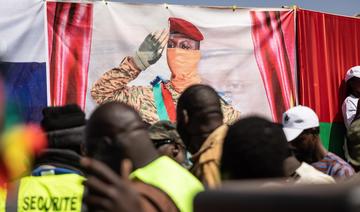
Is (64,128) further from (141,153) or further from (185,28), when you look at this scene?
(185,28)

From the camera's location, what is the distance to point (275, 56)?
7.04 m

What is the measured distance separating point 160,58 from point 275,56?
1275 mm

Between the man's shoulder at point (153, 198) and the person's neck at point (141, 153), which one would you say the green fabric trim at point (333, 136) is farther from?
the man's shoulder at point (153, 198)

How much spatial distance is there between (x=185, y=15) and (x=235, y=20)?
566 millimetres

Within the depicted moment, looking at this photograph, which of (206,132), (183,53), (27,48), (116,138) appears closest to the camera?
(116,138)

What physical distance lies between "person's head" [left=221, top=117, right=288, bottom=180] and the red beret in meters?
4.44

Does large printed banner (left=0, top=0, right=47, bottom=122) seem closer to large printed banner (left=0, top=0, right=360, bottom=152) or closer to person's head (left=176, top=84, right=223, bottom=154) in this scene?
large printed banner (left=0, top=0, right=360, bottom=152)

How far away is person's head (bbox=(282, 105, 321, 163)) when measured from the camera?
4.31 metres

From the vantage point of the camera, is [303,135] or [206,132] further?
[303,135]

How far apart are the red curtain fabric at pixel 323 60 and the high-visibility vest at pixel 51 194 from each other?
461 centimetres

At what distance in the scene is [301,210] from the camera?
100 centimetres

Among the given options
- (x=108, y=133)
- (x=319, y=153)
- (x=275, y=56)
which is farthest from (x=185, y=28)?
(x=108, y=133)

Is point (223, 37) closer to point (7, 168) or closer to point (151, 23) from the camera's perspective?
point (151, 23)

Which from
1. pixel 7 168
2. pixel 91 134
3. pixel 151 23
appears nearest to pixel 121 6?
pixel 151 23
